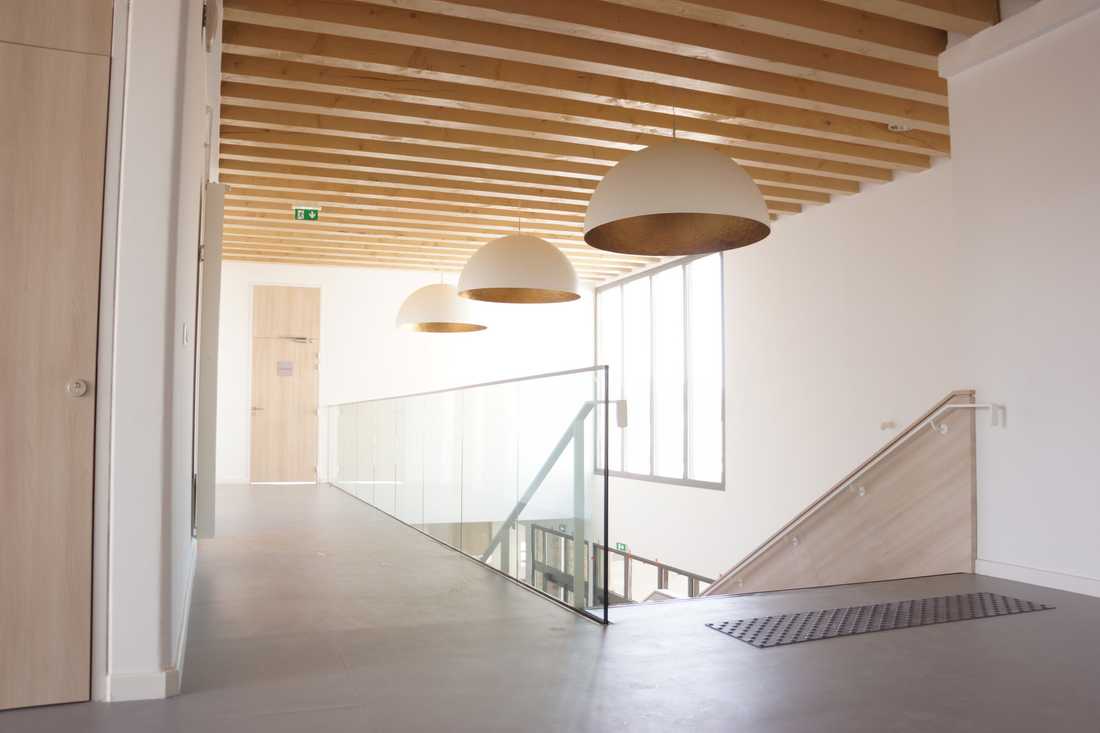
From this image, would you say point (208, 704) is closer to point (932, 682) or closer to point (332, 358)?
point (932, 682)

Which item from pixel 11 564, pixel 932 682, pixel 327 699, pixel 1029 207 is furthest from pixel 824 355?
pixel 11 564

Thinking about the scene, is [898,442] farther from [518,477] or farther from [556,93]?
[556,93]

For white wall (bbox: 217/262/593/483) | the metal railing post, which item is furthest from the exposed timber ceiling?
white wall (bbox: 217/262/593/483)

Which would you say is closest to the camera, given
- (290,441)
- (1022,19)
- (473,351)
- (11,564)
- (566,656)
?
(11,564)

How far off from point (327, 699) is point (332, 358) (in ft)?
31.1

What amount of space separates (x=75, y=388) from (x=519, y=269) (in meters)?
3.60

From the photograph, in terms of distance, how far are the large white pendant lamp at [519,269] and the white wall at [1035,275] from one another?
2.51 meters

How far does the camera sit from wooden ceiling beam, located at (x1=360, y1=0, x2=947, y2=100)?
433 centimetres

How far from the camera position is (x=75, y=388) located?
8.32 feet

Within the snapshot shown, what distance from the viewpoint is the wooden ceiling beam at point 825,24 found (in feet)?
14.1

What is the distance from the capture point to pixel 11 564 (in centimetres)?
247

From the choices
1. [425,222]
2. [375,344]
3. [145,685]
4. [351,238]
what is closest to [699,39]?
[145,685]

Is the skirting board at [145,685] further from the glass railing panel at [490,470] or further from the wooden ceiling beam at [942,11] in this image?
the wooden ceiling beam at [942,11]

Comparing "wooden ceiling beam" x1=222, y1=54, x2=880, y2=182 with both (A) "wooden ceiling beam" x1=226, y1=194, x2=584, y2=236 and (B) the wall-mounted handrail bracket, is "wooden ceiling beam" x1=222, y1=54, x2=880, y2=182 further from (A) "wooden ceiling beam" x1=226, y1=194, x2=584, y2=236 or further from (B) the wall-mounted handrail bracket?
(A) "wooden ceiling beam" x1=226, y1=194, x2=584, y2=236
